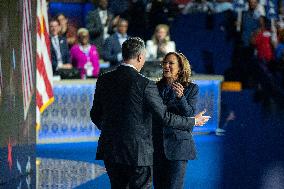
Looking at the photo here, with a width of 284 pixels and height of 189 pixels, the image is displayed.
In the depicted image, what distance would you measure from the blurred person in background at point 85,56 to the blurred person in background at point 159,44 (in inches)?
38.4

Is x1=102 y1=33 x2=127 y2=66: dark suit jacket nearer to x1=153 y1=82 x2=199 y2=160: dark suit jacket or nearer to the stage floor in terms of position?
the stage floor

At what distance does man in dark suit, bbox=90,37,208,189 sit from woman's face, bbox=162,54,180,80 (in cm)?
77

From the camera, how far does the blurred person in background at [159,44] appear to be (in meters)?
14.5

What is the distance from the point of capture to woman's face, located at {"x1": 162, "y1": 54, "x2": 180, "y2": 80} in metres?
6.36

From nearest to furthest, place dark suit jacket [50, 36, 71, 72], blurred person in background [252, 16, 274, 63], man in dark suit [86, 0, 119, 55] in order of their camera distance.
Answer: dark suit jacket [50, 36, 71, 72], man in dark suit [86, 0, 119, 55], blurred person in background [252, 16, 274, 63]

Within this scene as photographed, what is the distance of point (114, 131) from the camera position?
5.58m

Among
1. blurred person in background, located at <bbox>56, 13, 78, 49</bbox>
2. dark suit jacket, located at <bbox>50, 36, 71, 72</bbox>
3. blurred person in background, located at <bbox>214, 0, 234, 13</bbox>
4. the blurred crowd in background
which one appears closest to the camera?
dark suit jacket, located at <bbox>50, 36, 71, 72</bbox>

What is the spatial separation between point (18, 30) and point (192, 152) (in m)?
1.79

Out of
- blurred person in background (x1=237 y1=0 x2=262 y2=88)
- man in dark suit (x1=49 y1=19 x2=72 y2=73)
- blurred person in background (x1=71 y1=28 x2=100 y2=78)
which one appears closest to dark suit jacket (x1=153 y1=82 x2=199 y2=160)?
man in dark suit (x1=49 y1=19 x2=72 y2=73)

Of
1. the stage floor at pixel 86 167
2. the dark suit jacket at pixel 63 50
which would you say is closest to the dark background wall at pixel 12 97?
the stage floor at pixel 86 167

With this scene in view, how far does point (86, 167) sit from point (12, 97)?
483 centimetres

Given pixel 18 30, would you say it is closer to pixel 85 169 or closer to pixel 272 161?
pixel 85 169

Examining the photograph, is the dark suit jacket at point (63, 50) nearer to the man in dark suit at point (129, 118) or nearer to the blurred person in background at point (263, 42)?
the blurred person in background at point (263, 42)

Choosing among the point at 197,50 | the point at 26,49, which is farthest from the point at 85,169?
the point at 197,50
